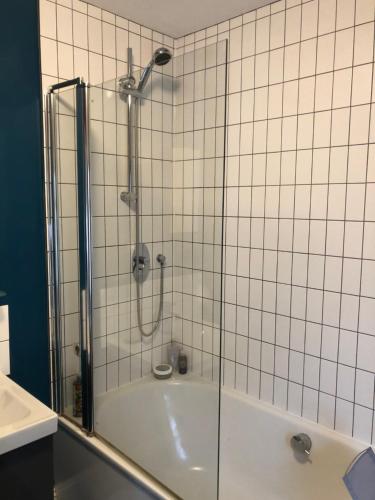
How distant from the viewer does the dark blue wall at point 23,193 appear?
1.68 meters

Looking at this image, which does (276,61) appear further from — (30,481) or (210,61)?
(30,481)

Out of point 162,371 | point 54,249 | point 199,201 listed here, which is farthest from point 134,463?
point 199,201

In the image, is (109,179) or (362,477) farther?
(109,179)

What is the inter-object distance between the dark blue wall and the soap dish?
59 centimetres

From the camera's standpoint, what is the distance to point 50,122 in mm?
1849

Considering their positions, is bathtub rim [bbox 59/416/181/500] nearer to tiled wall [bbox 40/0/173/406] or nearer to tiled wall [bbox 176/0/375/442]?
tiled wall [bbox 40/0/173/406]

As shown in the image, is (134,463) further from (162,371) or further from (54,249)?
(54,249)

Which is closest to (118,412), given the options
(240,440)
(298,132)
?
(240,440)

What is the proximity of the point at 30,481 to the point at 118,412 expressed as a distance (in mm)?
686

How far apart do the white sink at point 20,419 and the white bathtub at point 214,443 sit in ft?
1.80

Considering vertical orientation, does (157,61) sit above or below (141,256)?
above

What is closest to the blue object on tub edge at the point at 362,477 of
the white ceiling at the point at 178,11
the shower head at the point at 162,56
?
the shower head at the point at 162,56

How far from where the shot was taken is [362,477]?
4.83 feet

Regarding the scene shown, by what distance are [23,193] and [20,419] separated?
3.07ft
